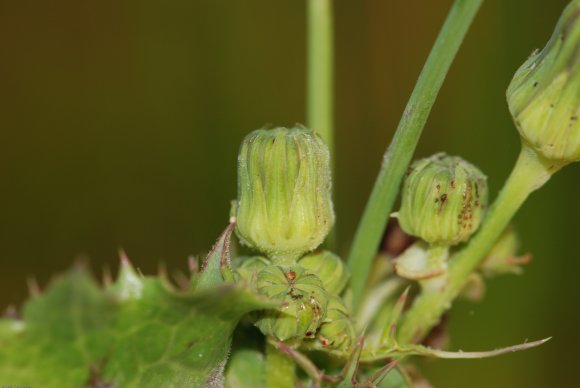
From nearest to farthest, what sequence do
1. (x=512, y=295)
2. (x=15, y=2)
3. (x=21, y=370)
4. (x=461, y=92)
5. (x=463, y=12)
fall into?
1. (x=21, y=370)
2. (x=463, y=12)
3. (x=512, y=295)
4. (x=461, y=92)
5. (x=15, y=2)

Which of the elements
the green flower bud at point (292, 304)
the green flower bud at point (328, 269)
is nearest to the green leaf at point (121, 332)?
the green flower bud at point (292, 304)

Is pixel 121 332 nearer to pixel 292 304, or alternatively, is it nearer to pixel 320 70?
pixel 292 304

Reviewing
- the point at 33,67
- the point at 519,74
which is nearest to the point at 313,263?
the point at 519,74

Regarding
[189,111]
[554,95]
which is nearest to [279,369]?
[554,95]

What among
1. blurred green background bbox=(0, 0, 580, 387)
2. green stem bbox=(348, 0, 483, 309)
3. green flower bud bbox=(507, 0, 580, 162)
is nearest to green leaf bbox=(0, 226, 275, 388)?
green stem bbox=(348, 0, 483, 309)

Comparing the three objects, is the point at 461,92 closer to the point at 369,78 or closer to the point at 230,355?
the point at 369,78

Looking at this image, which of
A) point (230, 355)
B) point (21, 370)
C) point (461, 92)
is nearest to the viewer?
point (21, 370)
